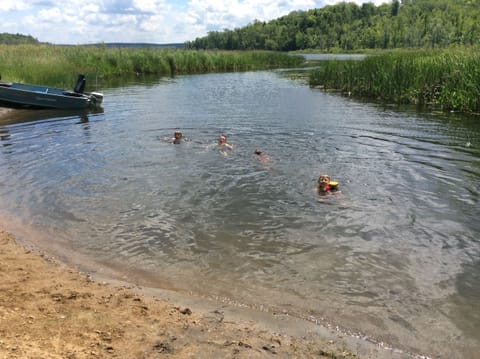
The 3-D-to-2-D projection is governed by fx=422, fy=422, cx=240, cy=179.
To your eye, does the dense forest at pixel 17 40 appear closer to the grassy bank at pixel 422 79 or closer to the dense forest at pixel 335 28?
the grassy bank at pixel 422 79

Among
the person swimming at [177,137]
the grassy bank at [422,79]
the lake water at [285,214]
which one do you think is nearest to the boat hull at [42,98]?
the lake water at [285,214]

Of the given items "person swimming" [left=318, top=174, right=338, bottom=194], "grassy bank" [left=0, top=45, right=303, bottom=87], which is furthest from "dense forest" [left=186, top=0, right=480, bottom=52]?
"person swimming" [left=318, top=174, right=338, bottom=194]

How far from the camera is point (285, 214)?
27.6 ft

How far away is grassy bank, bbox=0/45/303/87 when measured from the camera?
27156 millimetres

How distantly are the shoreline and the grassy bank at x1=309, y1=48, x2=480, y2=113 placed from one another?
16688mm

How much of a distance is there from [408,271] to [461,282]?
0.69 meters

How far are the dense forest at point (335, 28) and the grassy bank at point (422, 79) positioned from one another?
4302 inches

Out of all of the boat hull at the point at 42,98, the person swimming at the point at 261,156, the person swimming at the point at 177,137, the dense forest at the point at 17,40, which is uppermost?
the dense forest at the point at 17,40

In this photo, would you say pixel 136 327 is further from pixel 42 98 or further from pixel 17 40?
pixel 17 40

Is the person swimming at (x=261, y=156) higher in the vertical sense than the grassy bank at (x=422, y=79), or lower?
lower

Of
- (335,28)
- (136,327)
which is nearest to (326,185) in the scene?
(136,327)

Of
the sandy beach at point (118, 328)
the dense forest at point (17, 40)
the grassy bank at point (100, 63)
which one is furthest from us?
the dense forest at point (17, 40)

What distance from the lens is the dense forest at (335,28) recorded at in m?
139

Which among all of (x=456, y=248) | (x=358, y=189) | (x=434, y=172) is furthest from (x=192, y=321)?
(x=434, y=172)
